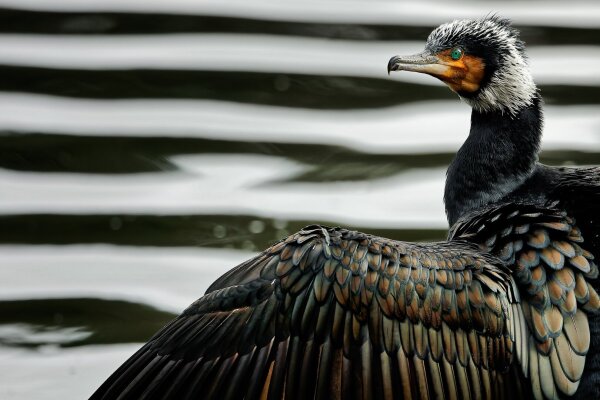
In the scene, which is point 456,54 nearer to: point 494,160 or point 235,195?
point 494,160

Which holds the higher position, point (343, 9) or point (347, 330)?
point (343, 9)

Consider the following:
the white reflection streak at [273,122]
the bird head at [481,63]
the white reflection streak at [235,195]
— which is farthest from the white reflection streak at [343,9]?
the bird head at [481,63]

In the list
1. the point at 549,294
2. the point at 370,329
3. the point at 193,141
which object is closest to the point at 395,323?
the point at 370,329

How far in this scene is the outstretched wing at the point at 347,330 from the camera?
4461 mm

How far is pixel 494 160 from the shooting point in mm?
5438

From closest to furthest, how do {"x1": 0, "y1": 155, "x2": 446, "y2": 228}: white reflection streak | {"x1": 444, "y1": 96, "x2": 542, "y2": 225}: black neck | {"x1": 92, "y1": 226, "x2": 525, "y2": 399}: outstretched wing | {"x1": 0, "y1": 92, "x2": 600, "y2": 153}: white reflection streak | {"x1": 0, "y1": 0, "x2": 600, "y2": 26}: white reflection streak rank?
1. {"x1": 92, "y1": 226, "x2": 525, "y2": 399}: outstretched wing
2. {"x1": 444, "y1": 96, "x2": 542, "y2": 225}: black neck
3. {"x1": 0, "y1": 155, "x2": 446, "y2": 228}: white reflection streak
4. {"x1": 0, "y1": 92, "x2": 600, "y2": 153}: white reflection streak
5. {"x1": 0, "y1": 0, "x2": 600, "y2": 26}: white reflection streak

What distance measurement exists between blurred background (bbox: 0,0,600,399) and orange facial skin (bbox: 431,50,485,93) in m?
1.60

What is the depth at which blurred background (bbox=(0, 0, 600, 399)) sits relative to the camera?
6590mm

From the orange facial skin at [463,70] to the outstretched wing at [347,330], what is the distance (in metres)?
1.21

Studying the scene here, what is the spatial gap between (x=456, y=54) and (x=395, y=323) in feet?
5.18

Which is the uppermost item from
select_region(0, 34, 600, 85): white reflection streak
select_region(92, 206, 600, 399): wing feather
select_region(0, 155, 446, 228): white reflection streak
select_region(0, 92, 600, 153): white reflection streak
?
select_region(0, 34, 600, 85): white reflection streak

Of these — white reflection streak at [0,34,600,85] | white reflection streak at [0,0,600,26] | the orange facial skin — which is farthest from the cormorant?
white reflection streak at [0,0,600,26]

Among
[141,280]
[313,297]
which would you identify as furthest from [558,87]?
[313,297]

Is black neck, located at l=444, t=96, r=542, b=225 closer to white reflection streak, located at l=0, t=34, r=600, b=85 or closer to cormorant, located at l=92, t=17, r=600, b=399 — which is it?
cormorant, located at l=92, t=17, r=600, b=399
